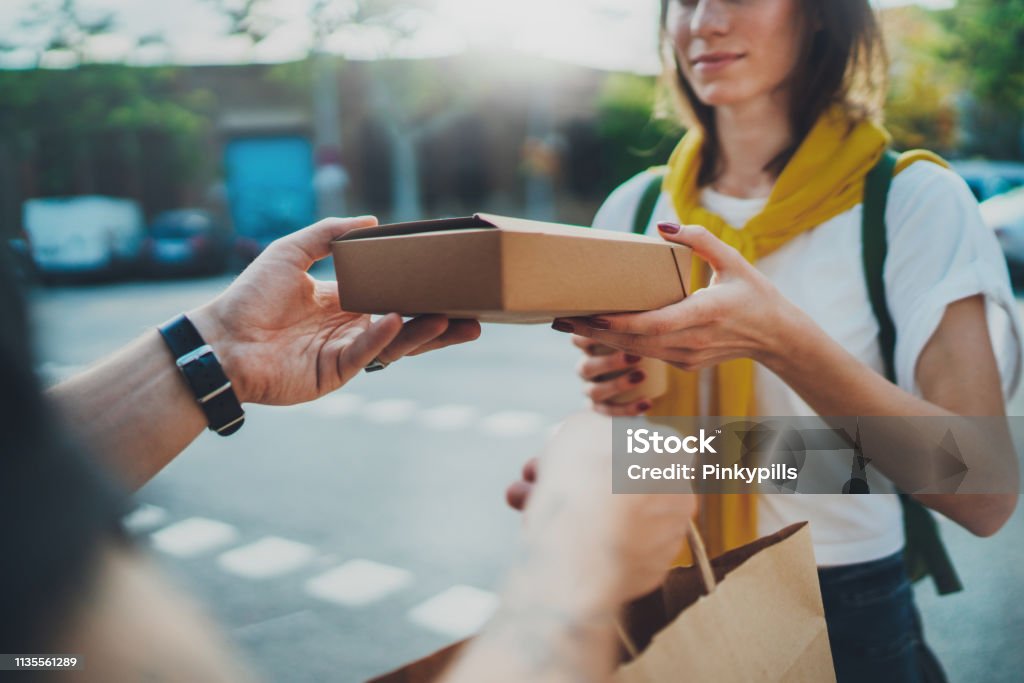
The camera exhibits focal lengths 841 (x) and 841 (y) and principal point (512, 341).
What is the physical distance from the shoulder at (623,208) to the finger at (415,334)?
0.61 m

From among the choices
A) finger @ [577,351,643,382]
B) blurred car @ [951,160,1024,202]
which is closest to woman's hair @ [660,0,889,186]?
finger @ [577,351,643,382]

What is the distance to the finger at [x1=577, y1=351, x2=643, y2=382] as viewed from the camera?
1.46 meters

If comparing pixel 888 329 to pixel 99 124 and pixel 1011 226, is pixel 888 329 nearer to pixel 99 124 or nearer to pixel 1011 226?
pixel 1011 226

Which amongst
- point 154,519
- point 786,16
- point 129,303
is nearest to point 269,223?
point 129,303

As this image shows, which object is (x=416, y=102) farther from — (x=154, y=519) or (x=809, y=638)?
(x=809, y=638)

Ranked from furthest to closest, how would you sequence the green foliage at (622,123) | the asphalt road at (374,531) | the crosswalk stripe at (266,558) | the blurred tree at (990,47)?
1. the green foliage at (622,123)
2. the blurred tree at (990,47)
3. the crosswalk stripe at (266,558)
4. the asphalt road at (374,531)

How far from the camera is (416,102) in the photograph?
18688 millimetres

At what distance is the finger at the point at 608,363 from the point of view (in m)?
1.46

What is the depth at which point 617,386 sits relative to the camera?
150cm

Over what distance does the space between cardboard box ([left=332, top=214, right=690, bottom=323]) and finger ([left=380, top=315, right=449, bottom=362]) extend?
0.51 ft

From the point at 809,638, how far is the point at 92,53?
20.9m

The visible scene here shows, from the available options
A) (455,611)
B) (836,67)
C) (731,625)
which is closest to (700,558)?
(731,625)

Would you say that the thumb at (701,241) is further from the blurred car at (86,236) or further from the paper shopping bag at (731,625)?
the blurred car at (86,236)

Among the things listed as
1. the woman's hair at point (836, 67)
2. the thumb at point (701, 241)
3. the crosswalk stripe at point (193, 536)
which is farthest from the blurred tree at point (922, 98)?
the thumb at point (701, 241)
